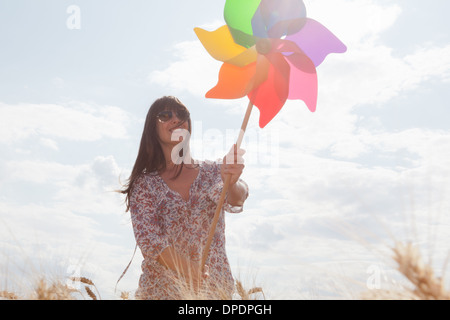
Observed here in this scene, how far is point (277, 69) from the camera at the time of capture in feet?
10.1

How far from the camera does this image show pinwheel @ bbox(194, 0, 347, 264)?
3.04 m

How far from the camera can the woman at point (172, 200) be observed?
2.83 meters

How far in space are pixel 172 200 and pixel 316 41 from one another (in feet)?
4.83

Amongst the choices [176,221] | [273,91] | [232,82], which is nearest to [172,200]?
[176,221]

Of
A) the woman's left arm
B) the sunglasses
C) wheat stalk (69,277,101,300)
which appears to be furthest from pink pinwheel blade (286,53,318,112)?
wheat stalk (69,277,101,300)

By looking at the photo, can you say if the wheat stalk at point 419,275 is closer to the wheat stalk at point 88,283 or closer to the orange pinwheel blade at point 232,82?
the wheat stalk at point 88,283

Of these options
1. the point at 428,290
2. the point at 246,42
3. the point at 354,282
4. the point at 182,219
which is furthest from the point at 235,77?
the point at 428,290

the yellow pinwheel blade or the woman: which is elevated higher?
the yellow pinwheel blade

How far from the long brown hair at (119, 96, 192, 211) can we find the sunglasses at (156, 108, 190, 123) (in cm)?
3

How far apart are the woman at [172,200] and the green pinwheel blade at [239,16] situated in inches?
25.9

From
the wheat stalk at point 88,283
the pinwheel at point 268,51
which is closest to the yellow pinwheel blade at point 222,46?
the pinwheel at point 268,51

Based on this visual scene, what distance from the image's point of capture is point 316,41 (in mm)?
3086

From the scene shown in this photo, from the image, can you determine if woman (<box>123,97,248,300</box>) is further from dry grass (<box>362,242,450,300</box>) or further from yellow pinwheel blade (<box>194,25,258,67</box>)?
dry grass (<box>362,242,450,300</box>)
